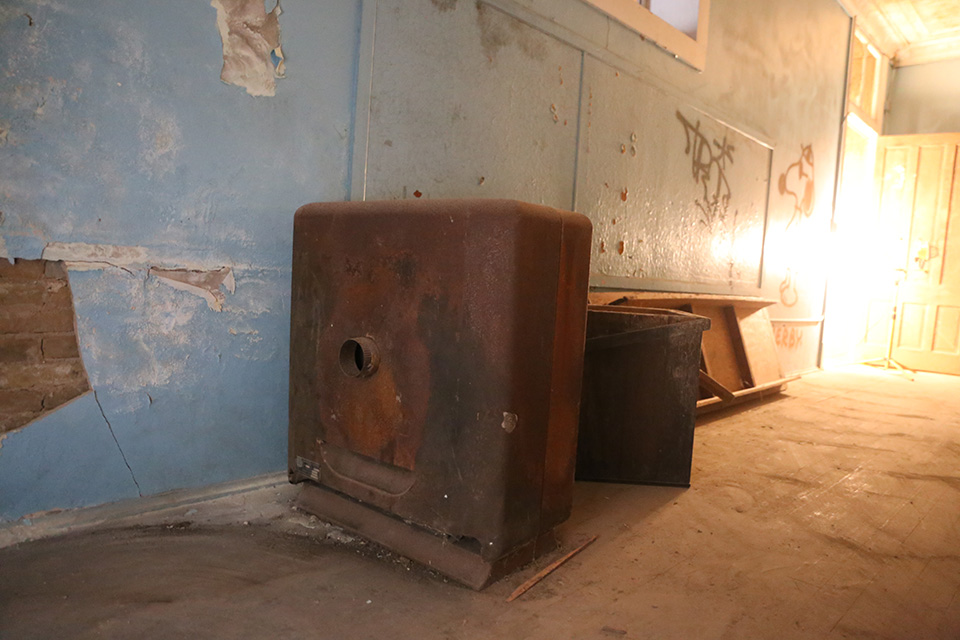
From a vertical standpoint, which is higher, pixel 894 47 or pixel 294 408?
pixel 894 47

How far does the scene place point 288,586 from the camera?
1.72m

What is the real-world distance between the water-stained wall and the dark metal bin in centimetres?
107

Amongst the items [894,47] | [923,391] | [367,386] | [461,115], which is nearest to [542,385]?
[367,386]

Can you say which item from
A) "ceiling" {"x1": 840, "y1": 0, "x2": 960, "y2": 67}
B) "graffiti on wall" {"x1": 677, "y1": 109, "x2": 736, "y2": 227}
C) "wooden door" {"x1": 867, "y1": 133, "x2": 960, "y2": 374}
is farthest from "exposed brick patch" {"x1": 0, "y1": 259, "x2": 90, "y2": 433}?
"wooden door" {"x1": 867, "y1": 133, "x2": 960, "y2": 374}

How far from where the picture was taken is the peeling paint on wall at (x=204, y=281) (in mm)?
2141

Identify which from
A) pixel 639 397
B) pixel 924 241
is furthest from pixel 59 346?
pixel 924 241

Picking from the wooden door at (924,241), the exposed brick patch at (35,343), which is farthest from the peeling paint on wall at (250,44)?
the wooden door at (924,241)

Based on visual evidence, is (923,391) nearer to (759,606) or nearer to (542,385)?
(759,606)

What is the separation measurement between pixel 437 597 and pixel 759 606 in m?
0.97

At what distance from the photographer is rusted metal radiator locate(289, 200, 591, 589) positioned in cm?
174

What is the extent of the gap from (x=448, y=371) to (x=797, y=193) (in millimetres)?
6246

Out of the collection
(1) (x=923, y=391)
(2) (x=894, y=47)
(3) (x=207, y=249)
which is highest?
(2) (x=894, y=47)

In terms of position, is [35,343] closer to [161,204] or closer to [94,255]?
[94,255]

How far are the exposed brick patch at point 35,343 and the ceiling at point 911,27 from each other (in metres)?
8.54
